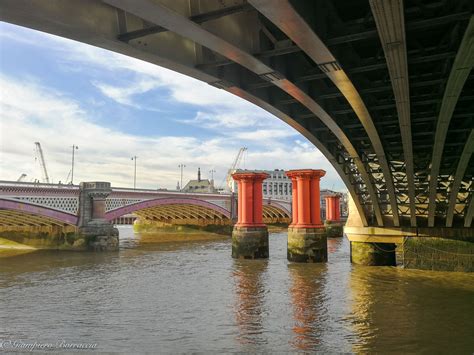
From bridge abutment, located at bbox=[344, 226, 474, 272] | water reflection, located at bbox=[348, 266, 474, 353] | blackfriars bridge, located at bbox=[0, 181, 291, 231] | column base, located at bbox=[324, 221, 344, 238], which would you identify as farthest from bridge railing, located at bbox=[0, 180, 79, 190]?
column base, located at bbox=[324, 221, 344, 238]

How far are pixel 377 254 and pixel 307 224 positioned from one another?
4.19 meters

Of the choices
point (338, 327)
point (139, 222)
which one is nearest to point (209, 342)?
point (338, 327)

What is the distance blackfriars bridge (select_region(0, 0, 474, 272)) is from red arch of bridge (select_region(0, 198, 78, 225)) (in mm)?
21537

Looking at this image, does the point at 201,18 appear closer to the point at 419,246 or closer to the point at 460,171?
the point at 460,171

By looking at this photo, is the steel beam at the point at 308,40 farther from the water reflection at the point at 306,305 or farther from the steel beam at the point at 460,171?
the water reflection at the point at 306,305

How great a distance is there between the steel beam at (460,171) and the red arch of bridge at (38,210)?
82.5 ft

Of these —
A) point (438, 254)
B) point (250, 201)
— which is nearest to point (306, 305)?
point (438, 254)

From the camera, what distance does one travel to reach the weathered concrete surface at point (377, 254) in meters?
21.6

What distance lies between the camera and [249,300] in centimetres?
1388

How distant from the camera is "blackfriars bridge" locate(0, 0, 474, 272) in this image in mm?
6348

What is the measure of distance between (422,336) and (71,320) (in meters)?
8.84

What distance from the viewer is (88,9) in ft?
21.5

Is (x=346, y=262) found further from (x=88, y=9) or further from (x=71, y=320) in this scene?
(x=88, y=9)

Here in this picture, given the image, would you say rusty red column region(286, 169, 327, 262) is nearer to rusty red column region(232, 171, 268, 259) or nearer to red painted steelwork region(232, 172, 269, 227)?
rusty red column region(232, 171, 268, 259)
